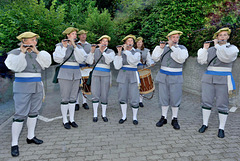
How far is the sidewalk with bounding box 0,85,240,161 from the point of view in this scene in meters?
3.47

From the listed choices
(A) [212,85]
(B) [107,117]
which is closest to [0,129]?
(B) [107,117]

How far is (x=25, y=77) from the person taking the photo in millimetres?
3580

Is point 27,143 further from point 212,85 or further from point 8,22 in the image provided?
point 8,22

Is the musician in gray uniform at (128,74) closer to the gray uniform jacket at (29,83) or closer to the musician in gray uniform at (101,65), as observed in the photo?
the musician in gray uniform at (101,65)

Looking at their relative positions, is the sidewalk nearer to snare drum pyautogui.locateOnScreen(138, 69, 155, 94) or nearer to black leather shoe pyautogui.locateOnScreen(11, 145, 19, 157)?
black leather shoe pyautogui.locateOnScreen(11, 145, 19, 157)

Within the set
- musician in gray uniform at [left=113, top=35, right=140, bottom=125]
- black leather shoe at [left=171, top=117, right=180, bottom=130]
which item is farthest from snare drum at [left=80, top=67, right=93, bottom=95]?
black leather shoe at [left=171, top=117, right=180, bottom=130]

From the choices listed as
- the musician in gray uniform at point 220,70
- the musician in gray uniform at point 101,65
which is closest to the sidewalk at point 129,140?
the musician in gray uniform at point 220,70

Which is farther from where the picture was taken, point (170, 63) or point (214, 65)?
point (170, 63)

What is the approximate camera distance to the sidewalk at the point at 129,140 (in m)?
3.47

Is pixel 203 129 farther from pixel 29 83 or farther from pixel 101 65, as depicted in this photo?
pixel 29 83

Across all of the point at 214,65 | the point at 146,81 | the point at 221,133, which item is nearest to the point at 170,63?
the point at 214,65

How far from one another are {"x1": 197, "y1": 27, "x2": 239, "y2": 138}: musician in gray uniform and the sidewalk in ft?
1.65

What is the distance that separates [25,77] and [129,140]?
2.42m

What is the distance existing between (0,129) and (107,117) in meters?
2.69
